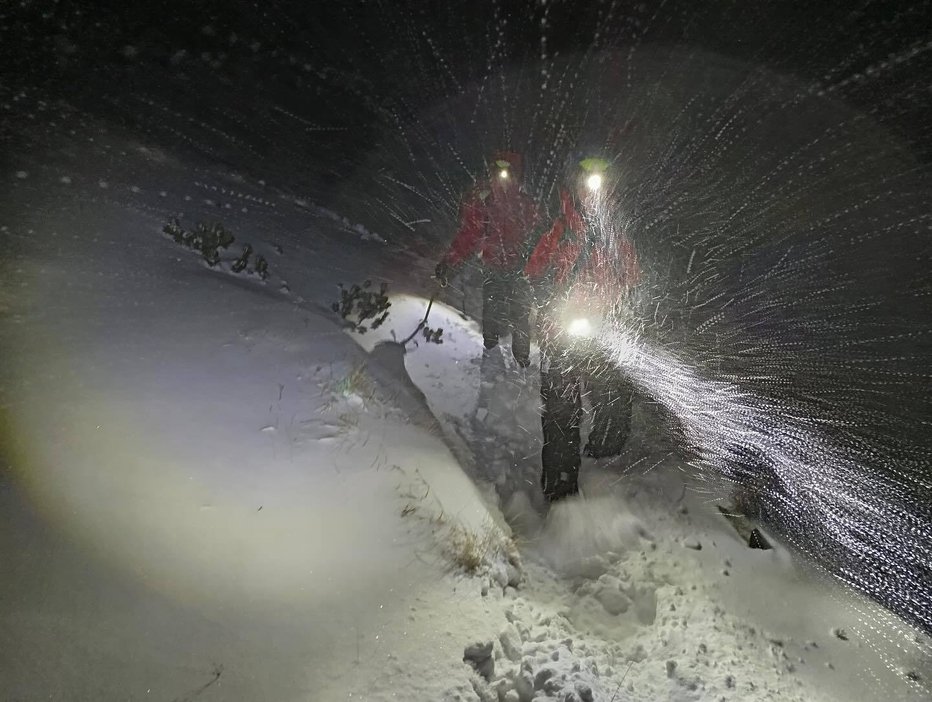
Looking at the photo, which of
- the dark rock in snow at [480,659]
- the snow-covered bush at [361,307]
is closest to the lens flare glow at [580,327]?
the snow-covered bush at [361,307]

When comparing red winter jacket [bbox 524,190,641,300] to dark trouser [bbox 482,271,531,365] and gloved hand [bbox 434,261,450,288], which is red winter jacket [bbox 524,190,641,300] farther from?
gloved hand [bbox 434,261,450,288]

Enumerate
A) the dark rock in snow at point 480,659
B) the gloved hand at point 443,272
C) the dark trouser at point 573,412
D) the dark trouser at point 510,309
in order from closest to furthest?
the dark rock in snow at point 480,659, the dark trouser at point 573,412, the dark trouser at point 510,309, the gloved hand at point 443,272

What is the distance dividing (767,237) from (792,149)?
2.91 metres

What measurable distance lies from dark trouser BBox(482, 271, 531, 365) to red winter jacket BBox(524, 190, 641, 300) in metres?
0.44

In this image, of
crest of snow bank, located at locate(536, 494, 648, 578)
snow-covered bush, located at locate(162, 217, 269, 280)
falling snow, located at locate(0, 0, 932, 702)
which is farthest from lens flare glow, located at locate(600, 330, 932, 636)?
snow-covered bush, located at locate(162, 217, 269, 280)

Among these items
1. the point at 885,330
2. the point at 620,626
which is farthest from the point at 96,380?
the point at 885,330

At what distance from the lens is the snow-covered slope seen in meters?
2.08

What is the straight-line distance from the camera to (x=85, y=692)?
1.72 metres

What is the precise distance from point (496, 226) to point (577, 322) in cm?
132

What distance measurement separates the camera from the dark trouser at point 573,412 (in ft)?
13.6

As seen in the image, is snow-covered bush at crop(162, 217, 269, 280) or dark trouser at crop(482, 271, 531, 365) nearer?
dark trouser at crop(482, 271, 531, 365)

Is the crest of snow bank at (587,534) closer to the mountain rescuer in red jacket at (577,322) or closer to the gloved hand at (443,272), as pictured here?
the mountain rescuer in red jacket at (577,322)

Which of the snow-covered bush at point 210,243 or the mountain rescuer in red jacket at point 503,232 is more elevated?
the mountain rescuer in red jacket at point 503,232

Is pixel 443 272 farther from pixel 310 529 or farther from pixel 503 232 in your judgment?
pixel 310 529
